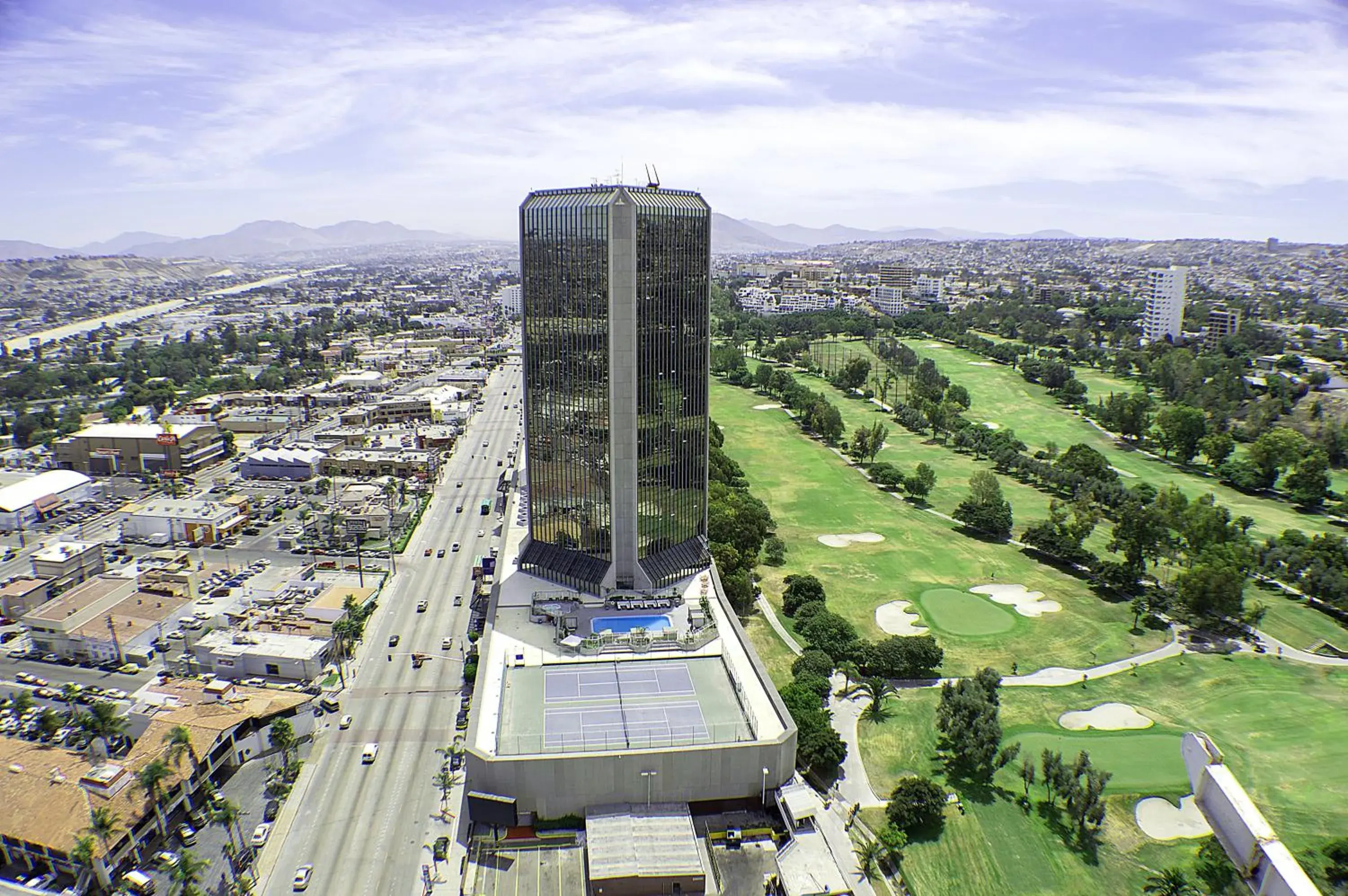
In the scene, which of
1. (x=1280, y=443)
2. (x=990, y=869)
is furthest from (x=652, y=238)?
(x=1280, y=443)

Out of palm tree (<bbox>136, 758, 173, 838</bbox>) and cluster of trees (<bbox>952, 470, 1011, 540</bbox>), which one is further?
cluster of trees (<bbox>952, 470, 1011, 540</bbox>)

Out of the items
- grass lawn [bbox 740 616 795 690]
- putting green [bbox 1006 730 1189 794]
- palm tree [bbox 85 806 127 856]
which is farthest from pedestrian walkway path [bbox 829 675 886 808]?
palm tree [bbox 85 806 127 856]

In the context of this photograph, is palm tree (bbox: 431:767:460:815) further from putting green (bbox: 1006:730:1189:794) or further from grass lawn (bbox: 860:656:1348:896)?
putting green (bbox: 1006:730:1189:794)

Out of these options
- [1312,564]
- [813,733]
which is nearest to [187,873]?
[813,733]

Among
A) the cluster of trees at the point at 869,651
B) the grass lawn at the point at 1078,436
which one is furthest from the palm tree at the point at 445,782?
the grass lawn at the point at 1078,436

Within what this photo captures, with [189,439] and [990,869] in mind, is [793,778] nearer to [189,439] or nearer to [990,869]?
[990,869]

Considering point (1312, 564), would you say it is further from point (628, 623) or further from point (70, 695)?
point (70, 695)
